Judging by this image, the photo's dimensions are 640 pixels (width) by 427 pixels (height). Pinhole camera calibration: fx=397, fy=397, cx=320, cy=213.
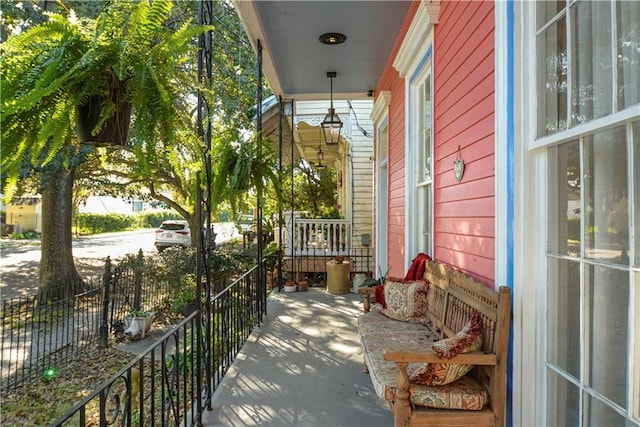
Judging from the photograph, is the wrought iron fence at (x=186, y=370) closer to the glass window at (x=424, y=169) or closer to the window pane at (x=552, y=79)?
the glass window at (x=424, y=169)

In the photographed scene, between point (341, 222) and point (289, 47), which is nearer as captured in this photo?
point (289, 47)

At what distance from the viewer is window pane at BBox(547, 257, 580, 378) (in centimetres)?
145

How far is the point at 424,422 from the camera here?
1.73 meters

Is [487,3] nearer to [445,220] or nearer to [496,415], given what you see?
[445,220]

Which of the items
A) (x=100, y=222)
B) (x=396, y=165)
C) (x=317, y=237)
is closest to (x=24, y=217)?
(x=100, y=222)

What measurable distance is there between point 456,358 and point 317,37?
3.71 metres

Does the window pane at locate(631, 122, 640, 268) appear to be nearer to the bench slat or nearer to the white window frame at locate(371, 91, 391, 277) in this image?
the bench slat

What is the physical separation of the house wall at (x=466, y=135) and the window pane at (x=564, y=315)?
431mm

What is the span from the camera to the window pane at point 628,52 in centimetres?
118

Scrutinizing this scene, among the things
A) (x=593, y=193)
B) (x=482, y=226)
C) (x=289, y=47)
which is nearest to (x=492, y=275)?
(x=482, y=226)

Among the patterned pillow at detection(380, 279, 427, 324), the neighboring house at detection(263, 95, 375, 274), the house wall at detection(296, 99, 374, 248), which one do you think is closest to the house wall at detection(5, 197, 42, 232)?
the neighboring house at detection(263, 95, 375, 274)

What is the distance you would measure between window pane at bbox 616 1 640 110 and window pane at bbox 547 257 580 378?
0.60 m

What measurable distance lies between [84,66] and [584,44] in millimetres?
1805

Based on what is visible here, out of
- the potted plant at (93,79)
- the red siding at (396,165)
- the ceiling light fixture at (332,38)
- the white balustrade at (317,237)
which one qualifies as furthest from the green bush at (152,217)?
the potted plant at (93,79)
